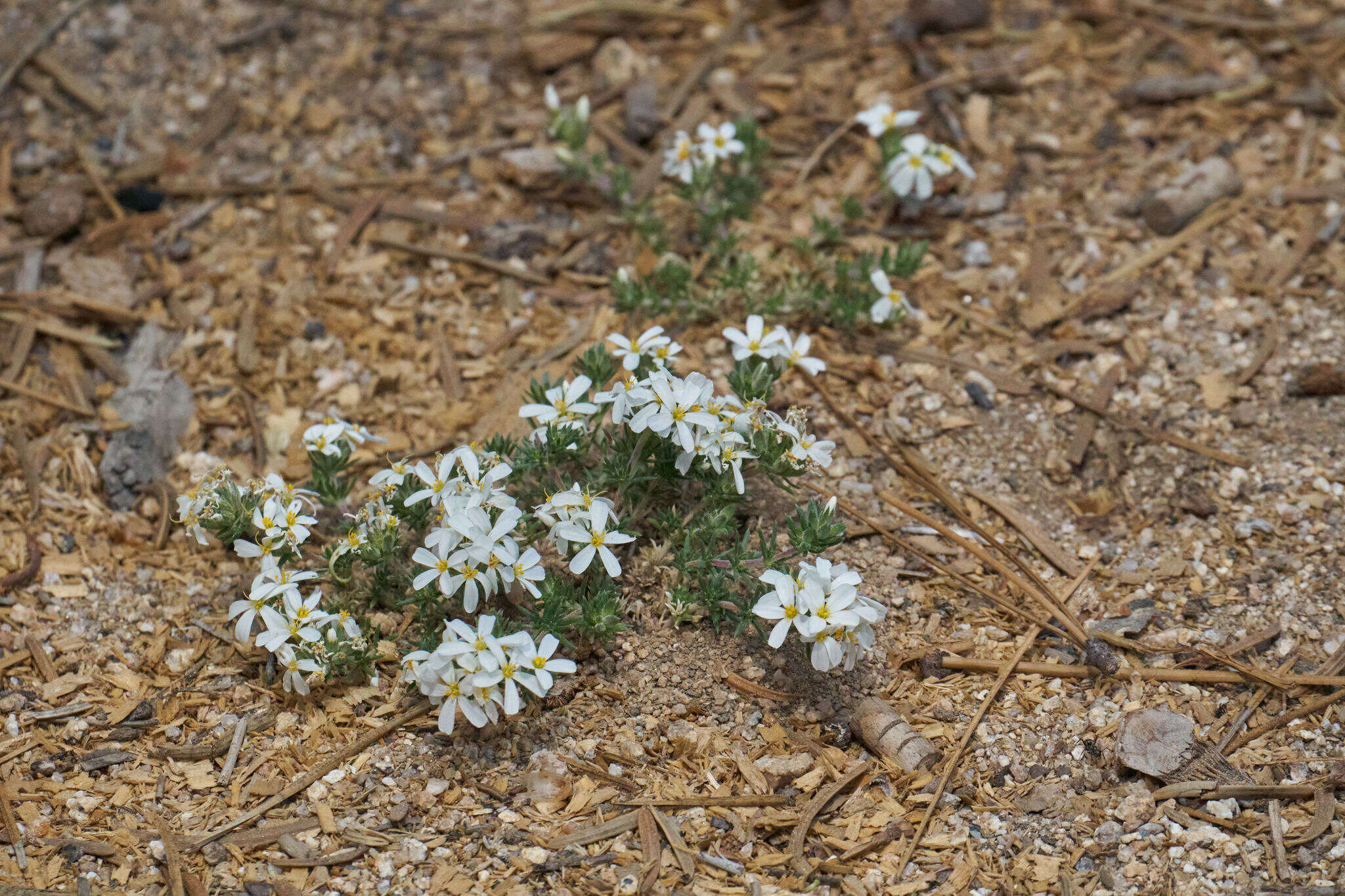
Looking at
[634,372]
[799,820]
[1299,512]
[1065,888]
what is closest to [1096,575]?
[1299,512]

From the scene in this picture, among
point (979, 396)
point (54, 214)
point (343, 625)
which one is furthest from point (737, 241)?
point (54, 214)

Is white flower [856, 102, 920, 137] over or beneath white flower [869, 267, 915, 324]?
over

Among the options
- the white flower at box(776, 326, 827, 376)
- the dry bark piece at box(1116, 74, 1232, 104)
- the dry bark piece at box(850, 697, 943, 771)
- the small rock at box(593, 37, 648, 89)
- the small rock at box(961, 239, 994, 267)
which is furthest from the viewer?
the small rock at box(593, 37, 648, 89)

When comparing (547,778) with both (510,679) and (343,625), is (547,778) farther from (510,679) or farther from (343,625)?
(343,625)

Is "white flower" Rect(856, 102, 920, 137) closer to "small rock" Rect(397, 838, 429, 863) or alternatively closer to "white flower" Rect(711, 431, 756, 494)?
"white flower" Rect(711, 431, 756, 494)

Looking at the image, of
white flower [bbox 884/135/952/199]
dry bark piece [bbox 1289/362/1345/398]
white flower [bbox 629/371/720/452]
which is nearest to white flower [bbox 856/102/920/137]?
white flower [bbox 884/135/952/199]

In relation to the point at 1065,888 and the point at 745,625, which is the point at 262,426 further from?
the point at 1065,888

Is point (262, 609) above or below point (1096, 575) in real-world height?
above

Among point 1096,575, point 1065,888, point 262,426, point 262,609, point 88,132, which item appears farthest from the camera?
point 88,132
